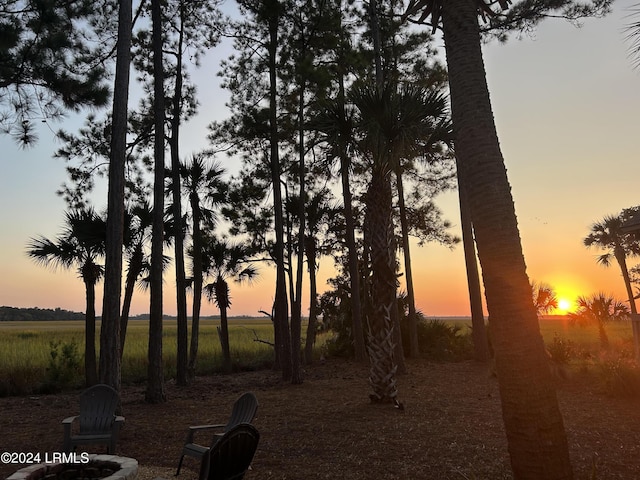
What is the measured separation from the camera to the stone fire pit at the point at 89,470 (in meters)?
4.28

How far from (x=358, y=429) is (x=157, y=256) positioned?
6.24 metres

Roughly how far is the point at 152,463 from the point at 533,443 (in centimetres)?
491

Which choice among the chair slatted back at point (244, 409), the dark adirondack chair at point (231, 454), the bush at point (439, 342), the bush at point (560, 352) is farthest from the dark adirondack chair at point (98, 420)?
the bush at point (439, 342)

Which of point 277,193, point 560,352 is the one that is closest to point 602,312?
point 560,352

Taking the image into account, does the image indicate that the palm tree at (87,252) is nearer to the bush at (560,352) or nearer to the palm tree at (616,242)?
the bush at (560,352)

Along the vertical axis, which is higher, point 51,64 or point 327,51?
point 327,51

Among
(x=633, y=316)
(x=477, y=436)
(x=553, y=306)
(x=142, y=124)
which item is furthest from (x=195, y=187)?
(x=553, y=306)

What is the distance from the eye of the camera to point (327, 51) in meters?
15.9

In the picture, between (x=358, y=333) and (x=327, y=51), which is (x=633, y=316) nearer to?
(x=358, y=333)

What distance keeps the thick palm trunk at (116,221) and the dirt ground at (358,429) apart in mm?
1314

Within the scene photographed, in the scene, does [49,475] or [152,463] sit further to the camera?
[152,463]

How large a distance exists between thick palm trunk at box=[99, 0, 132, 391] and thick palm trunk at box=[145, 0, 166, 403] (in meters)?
1.32

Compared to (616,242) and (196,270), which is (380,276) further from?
Result: (616,242)

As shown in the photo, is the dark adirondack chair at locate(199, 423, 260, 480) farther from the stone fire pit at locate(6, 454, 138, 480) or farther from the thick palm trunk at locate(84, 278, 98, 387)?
the thick palm trunk at locate(84, 278, 98, 387)
